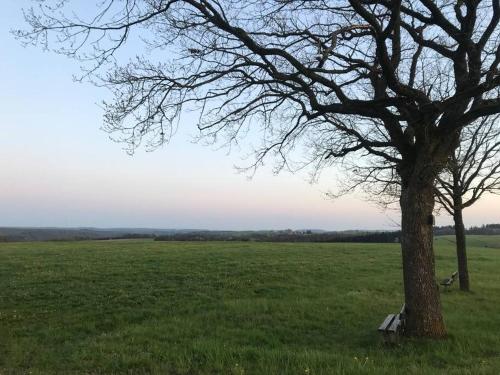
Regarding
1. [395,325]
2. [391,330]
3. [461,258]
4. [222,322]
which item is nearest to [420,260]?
[395,325]

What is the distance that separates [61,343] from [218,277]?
9.70 m

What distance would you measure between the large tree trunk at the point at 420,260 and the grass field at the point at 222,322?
1.65 ft

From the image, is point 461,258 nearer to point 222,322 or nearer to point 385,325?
point 385,325

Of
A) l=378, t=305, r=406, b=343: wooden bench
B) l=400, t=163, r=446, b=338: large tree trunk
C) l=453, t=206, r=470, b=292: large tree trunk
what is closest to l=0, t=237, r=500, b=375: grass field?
l=378, t=305, r=406, b=343: wooden bench

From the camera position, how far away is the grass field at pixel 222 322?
833 cm

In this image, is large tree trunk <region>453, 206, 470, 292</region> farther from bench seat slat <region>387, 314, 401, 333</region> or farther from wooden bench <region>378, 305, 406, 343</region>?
wooden bench <region>378, 305, 406, 343</region>

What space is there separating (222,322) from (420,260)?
4.60 metres

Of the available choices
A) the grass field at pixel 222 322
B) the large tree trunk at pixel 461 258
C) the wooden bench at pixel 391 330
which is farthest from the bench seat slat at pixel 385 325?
the large tree trunk at pixel 461 258

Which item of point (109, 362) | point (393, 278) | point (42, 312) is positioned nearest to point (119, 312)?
point (42, 312)

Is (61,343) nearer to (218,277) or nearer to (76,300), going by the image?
(76,300)

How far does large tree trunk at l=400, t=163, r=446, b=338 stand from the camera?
1039 centimetres

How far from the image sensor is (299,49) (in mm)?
11773

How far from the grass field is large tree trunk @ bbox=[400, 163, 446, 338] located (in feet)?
1.65

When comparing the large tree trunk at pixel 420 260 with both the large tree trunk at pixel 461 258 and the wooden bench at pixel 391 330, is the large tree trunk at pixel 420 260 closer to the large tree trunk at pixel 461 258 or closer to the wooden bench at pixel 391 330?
the wooden bench at pixel 391 330
